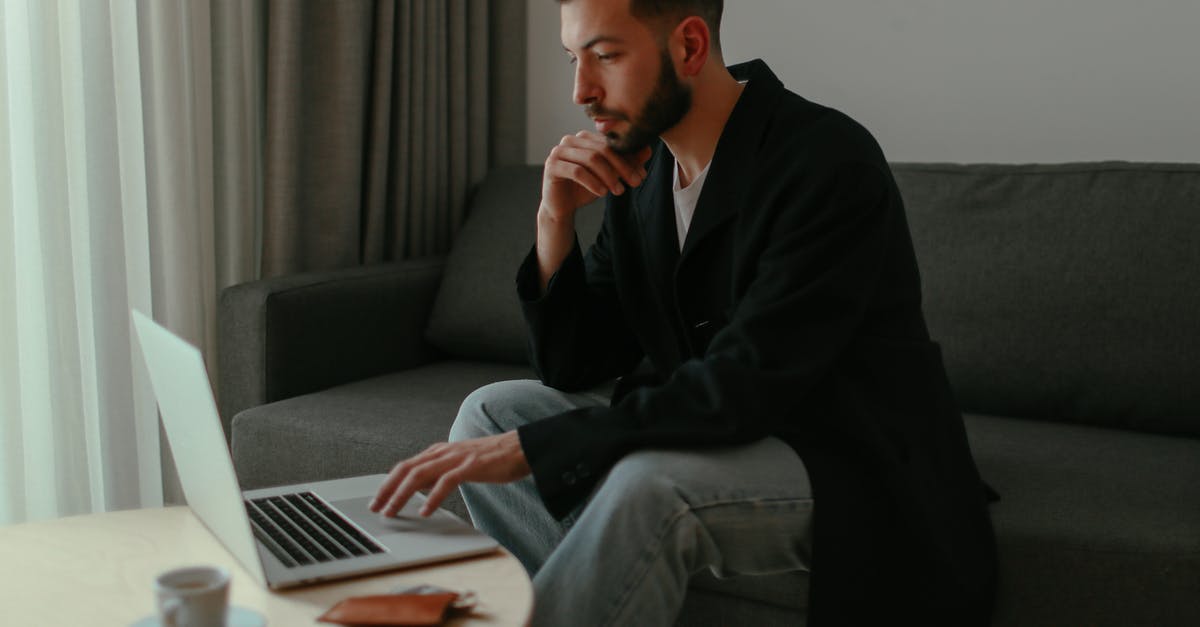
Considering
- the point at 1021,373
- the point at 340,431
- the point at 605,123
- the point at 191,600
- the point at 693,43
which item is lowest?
the point at 340,431

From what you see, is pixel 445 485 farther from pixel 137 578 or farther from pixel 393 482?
pixel 137 578

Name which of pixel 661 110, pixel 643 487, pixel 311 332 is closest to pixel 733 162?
pixel 661 110

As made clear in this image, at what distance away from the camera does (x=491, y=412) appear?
5.05ft

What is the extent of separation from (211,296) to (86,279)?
0.27 meters

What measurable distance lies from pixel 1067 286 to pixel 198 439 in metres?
1.35

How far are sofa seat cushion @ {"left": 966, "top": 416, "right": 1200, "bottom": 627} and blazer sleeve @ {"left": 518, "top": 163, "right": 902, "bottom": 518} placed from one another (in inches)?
13.2

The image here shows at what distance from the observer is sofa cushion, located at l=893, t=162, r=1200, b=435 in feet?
5.95

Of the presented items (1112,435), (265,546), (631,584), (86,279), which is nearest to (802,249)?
(631,584)

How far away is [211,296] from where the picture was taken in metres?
2.34

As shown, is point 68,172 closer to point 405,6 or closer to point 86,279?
point 86,279

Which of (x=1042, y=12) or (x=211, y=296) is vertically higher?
(x=1042, y=12)

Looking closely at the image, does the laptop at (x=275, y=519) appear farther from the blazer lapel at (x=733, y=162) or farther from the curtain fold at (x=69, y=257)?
the curtain fold at (x=69, y=257)

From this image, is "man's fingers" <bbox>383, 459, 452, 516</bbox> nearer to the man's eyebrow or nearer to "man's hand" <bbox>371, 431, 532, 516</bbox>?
"man's hand" <bbox>371, 431, 532, 516</bbox>

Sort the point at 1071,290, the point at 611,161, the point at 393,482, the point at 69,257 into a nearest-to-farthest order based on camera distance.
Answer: the point at 393,482 < the point at 611,161 < the point at 1071,290 < the point at 69,257
